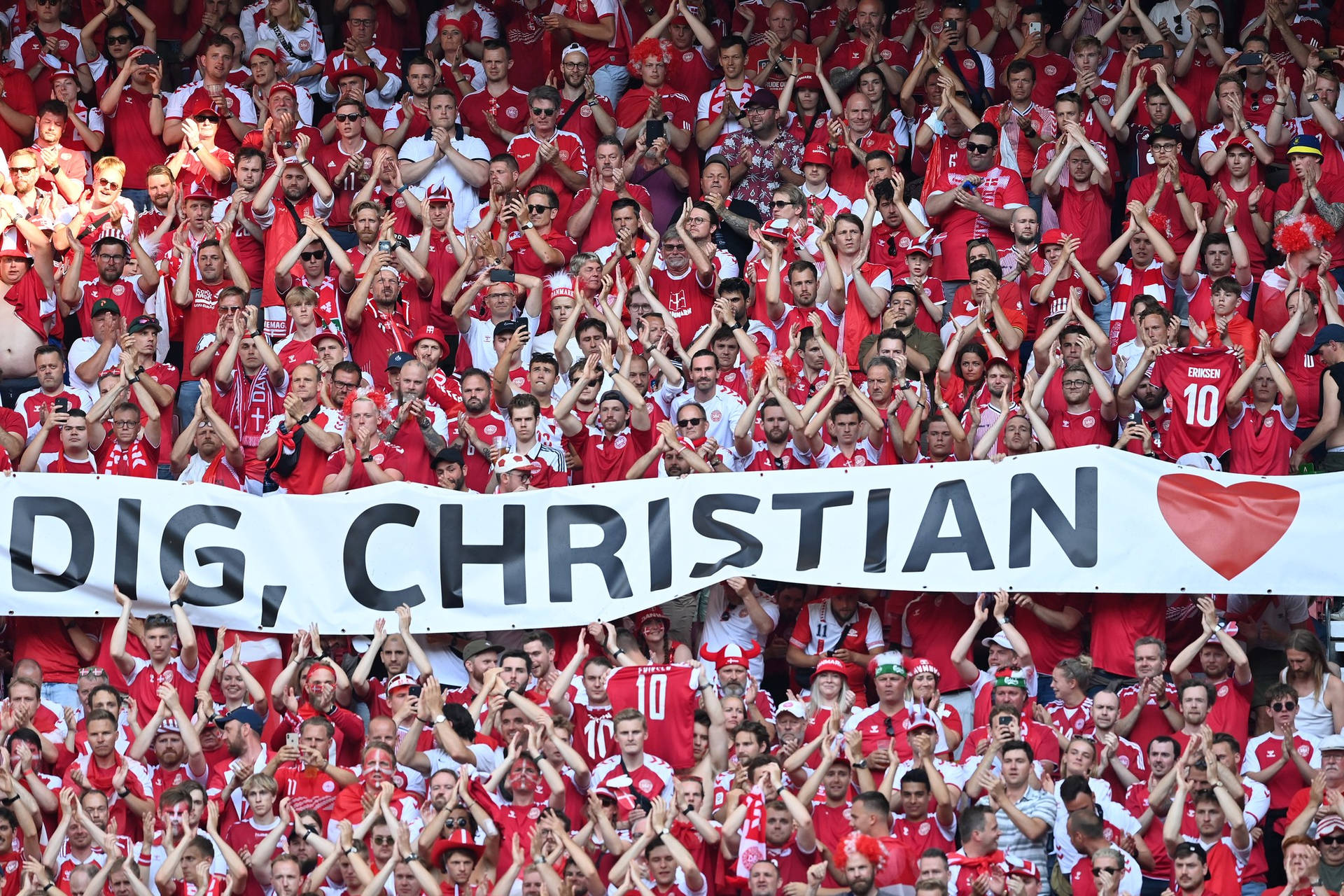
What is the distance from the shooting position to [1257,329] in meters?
15.9

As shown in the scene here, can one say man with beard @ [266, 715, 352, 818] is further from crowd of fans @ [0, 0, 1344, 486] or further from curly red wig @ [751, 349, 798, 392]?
curly red wig @ [751, 349, 798, 392]

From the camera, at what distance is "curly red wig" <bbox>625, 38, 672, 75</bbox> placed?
18.0 m

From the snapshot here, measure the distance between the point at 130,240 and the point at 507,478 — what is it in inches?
144

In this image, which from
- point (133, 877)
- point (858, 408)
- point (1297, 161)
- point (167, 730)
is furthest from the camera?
point (1297, 161)

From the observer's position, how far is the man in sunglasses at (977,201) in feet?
55.3

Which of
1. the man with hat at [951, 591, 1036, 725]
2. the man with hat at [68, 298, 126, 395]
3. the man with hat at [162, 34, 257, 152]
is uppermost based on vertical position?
the man with hat at [162, 34, 257, 152]

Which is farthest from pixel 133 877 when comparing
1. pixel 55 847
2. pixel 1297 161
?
pixel 1297 161

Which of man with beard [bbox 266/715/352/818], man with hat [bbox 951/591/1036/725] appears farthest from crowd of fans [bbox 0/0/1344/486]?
man with beard [bbox 266/715/352/818]

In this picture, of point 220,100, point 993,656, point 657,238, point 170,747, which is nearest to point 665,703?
point 993,656

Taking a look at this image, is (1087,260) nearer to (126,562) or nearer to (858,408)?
(858,408)

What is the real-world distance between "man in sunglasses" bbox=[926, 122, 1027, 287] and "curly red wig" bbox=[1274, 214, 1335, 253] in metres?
1.79

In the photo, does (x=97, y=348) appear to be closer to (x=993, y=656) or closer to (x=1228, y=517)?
(x=993, y=656)

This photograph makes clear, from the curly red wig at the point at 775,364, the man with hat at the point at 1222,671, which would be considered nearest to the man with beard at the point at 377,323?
the curly red wig at the point at 775,364

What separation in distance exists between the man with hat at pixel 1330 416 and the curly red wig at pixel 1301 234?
755mm
